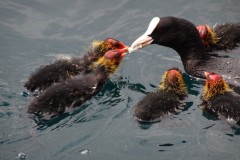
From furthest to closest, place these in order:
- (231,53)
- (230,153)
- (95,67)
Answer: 1. (231,53)
2. (95,67)
3. (230,153)

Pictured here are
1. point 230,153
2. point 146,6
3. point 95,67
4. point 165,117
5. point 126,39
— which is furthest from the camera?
point 146,6

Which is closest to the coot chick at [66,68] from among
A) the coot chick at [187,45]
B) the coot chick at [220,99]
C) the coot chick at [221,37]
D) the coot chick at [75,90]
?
the coot chick at [75,90]

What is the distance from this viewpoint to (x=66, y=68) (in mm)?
9242

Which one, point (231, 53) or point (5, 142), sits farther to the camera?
point (231, 53)

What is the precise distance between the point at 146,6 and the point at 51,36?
6.56 feet

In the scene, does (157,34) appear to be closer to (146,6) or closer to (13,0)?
(146,6)

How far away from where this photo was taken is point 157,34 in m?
9.51

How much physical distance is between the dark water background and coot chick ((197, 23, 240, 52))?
65cm

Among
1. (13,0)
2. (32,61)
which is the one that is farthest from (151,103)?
(13,0)

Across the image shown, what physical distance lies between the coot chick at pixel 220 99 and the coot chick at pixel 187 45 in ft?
2.79

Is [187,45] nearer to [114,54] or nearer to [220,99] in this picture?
[114,54]

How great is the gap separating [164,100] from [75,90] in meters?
1.29

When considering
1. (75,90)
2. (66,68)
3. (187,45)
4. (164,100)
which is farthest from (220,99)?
(66,68)

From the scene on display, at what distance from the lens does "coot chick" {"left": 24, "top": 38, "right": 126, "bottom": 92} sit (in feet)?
29.3
